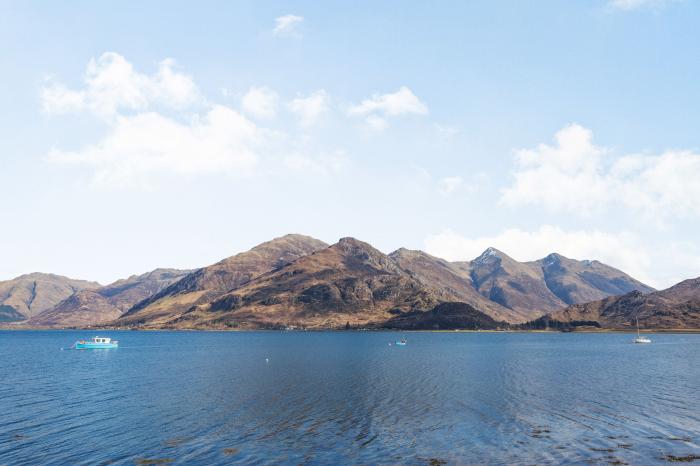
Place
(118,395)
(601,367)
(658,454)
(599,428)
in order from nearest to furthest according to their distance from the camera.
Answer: (658,454)
(599,428)
(118,395)
(601,367)

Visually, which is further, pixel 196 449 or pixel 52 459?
pixel 196 449

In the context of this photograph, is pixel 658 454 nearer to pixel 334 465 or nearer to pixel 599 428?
pixel 599 428

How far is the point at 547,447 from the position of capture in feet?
182

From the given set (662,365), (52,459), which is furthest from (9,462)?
(662,365)

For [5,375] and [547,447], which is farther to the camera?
[5,375]

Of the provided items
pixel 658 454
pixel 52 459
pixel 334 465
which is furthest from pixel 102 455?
pixel 658 454

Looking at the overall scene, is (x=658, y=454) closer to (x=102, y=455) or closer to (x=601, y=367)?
(x=102, y=455)

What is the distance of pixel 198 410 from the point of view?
251 feet

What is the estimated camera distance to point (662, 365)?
155500 millimetres

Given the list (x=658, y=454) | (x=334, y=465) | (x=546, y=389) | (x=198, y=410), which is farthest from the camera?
(x=546, y=389)

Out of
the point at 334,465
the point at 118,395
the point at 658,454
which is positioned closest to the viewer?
the point at 334,465

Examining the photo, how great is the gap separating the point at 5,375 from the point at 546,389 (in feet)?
400

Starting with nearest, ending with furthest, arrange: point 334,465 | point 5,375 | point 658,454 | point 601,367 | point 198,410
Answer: point 334,465, point 658,454, point 198,410, point 5,375, point 601,367

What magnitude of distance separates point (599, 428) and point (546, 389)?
3838 cm
